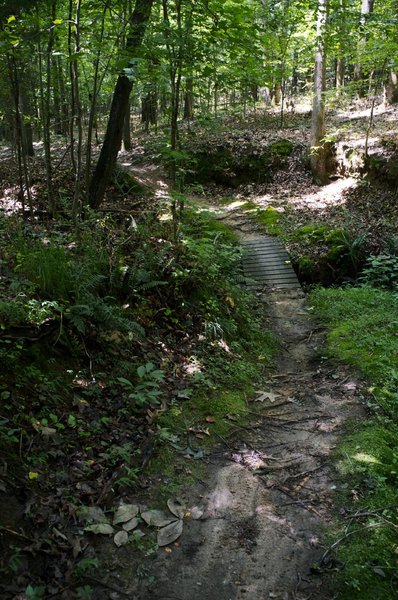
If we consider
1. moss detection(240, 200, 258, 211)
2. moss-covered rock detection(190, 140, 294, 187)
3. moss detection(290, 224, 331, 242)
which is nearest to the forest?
moss detection(290, 224, 331, 242)

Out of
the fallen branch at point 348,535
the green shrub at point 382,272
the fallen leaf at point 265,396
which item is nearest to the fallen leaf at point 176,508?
the fallen branch at point 348,535

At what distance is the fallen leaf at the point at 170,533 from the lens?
124 inches

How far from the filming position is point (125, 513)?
332cm

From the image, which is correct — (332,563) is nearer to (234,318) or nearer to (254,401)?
(254,401)

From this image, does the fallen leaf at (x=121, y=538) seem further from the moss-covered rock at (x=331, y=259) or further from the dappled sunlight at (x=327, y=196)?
the dappled sunlight at (x=327, y=196)

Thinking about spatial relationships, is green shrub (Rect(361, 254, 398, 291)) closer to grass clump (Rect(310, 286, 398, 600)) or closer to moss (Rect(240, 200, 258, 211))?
grass clump (Rect(310, 286, 398, 600))

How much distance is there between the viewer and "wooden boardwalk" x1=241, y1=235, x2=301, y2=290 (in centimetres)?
1003

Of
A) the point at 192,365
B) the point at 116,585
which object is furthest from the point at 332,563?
the point at 192,365

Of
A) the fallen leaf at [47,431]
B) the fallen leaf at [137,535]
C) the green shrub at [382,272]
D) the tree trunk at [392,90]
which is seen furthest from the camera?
the tree trunk at [392,90]

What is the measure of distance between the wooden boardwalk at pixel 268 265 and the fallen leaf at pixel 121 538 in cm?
729

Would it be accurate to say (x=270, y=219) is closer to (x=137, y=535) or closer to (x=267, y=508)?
(x=267, y=508)

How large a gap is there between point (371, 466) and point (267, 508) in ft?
3.39

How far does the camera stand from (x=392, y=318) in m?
7.27

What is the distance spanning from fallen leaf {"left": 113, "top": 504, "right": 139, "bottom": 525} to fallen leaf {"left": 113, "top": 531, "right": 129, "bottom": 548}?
0.11m
